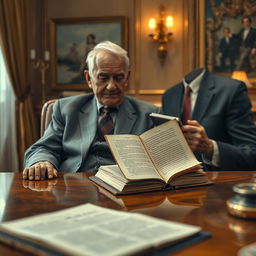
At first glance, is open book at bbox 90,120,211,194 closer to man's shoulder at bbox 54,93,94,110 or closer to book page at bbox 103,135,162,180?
book page at bbox 103,135,162,180

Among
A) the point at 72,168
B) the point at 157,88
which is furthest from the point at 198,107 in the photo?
the point at 157,88

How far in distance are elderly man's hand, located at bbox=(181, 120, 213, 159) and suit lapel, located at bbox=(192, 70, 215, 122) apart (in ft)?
1.44

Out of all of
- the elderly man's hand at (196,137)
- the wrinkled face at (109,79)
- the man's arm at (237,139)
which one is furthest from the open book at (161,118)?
the wrinkled face at (109,79)

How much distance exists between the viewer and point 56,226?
925 millimetres

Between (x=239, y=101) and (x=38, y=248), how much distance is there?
1.85 metres

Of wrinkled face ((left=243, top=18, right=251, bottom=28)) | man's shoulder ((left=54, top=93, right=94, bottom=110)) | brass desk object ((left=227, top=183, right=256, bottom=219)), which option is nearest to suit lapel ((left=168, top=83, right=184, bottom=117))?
man's shoulder ((left=54, top=93, right=94, bottom=110))

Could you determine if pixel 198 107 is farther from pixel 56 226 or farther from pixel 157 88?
pixel 157 88

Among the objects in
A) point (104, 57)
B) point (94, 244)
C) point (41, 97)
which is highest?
point (104, 57)

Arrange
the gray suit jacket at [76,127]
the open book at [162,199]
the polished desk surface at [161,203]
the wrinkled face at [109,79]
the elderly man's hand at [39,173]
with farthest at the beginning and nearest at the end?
1. the wrinkled face at [109,79]
2. the gray suit jacket at [76,127]
3. the elderly man's hand at [39,173]
4. the open book at [162,199]
5. the polished desk surface at [161,203]

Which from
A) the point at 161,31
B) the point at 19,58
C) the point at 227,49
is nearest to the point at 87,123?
the point at 19,58

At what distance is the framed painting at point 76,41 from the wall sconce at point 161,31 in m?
0.37

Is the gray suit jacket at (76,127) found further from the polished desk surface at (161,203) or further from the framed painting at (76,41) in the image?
the framed painting at (76,41)

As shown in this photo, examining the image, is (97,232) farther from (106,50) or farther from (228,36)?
(228,36)

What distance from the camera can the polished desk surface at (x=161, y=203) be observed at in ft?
3.12
